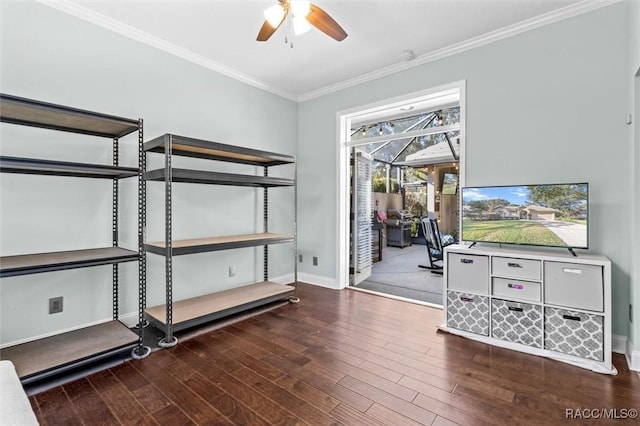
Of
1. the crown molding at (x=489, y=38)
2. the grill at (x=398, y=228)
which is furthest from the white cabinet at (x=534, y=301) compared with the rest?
the grill at (x=398, y=228)

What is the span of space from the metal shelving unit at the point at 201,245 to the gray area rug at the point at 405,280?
1392mm

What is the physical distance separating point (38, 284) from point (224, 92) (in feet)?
8.32

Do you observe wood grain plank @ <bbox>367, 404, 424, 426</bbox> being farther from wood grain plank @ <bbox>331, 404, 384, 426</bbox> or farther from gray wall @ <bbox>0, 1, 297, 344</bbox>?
gray wall @ <bbox>0, 1, 297, 344</bbox>

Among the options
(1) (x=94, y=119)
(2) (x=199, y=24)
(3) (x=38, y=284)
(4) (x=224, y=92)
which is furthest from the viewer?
(4) (x=224, y=92)

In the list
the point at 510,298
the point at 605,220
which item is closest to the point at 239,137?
the point at 510,298

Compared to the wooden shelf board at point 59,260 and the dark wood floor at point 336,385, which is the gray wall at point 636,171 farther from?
the wooden shelf board at point 59,260

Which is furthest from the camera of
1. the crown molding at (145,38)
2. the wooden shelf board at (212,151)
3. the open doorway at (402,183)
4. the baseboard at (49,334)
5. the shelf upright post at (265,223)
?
the shelf upright post at (265,223)

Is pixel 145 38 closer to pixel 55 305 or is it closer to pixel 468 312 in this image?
pixel 55 305

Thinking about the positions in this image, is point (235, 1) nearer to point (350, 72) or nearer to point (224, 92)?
point (224, 92)

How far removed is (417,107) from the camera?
3.69 metres

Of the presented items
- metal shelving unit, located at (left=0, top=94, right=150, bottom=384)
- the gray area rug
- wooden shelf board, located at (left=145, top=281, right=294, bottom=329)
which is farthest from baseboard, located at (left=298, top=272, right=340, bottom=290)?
metal shelving unit, located at (left=0, top=94, right=150, bottom=384)

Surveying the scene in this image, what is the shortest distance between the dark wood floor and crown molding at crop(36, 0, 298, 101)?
2765mm

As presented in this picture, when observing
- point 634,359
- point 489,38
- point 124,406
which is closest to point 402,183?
point 489,38

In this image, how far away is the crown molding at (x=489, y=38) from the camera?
2.45m
